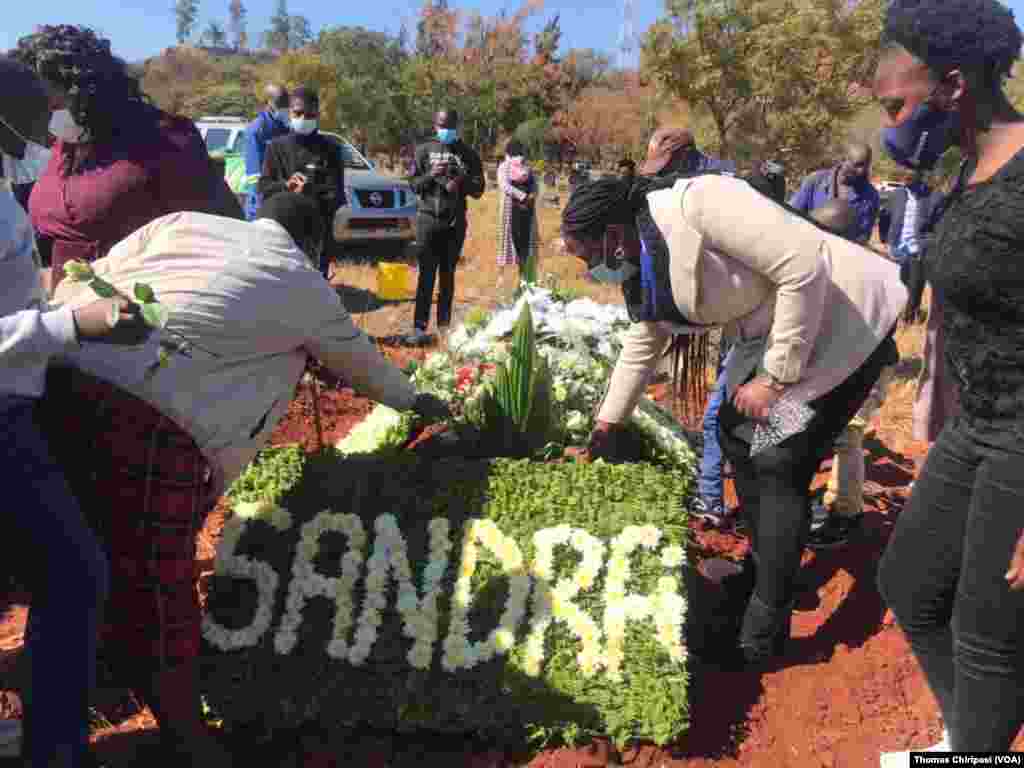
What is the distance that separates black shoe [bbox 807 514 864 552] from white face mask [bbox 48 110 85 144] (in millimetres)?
2865

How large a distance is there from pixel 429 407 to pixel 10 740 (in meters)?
1.42

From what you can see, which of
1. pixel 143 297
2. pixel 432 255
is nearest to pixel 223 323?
pixel 143 297

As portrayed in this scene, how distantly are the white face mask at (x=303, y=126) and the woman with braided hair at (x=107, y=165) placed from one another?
115 inches

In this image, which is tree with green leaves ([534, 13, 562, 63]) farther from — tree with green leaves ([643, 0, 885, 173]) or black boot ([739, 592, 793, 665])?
black boot ([739, 592, 793, 665])

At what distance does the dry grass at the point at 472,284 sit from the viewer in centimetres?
713

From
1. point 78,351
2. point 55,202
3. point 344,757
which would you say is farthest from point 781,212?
point 55,202

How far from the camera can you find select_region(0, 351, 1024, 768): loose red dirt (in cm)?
225

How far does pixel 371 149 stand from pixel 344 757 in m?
25.8

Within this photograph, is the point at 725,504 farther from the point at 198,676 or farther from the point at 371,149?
the point at 371,149

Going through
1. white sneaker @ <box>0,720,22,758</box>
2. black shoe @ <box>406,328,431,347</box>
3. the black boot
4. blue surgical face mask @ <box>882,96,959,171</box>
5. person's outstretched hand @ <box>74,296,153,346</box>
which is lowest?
white sneaker @ <box>0,720,22,758</box>

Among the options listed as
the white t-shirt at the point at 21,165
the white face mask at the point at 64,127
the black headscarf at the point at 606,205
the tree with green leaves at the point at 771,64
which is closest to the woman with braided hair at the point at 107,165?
the white face mask at the point at 64,127

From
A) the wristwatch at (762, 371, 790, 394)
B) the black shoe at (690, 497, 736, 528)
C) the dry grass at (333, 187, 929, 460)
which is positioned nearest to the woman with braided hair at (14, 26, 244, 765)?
the wristwatch at (762, 371, 790, 394)

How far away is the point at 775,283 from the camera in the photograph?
2.13m

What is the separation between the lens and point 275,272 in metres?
2.05
